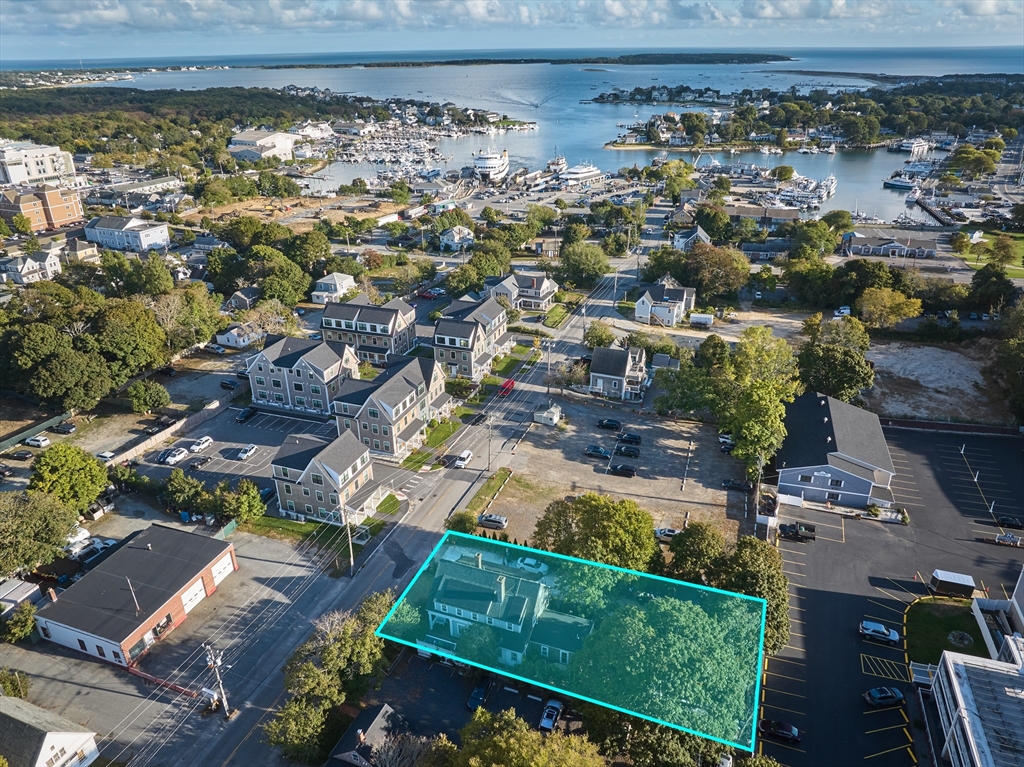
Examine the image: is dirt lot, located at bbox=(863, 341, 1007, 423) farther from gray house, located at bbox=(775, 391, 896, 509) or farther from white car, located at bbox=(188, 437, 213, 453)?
white car, located at bbox=(188, 437, 213, 453)

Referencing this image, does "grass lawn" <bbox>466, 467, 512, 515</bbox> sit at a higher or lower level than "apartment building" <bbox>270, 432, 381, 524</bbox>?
lower

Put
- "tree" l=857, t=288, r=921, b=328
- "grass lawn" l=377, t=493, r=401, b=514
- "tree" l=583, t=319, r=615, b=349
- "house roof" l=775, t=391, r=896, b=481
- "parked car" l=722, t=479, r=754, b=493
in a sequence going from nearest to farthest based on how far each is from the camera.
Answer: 1. "grass lawn" l=377, t=493, r=401, b=514
2. "house roof" l=775, t=391, r=896, b=481
3. "parked car" l=722, t=479, r=754, b=493
4. "tree" l=583, t=319, r=615, b=349
5. "tree" l=857, t=288, r=921, b=328

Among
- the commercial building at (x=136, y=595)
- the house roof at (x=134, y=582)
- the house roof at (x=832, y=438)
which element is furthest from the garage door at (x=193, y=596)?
the house roof at (x=832, y=438)

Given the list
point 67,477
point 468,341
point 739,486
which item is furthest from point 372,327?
point 739,486

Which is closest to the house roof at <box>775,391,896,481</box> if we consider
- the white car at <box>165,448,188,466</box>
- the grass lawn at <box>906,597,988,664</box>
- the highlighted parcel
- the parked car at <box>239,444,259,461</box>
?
the grass lawn at <box>906,597,988,664</box>

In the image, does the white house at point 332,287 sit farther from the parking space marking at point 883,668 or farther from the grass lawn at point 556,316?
the parking space marking at point 883,668

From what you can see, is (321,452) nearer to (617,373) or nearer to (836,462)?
(617,373)
